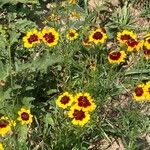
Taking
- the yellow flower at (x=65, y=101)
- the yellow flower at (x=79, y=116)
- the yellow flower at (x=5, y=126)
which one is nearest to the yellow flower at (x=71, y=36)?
the yellow flower at (x=65, y=101)

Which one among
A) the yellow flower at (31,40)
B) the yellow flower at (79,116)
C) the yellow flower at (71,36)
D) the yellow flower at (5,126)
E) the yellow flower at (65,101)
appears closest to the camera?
the yellow flower at (5,126)

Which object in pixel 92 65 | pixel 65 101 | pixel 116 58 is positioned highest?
pixel 116 58

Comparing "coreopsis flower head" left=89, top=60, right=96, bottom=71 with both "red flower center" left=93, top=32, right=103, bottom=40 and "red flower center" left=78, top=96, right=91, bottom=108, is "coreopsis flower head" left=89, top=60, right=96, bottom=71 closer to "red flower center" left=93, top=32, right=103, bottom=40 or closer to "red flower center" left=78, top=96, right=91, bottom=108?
"red flower center" left=93, top=32, right=103, bottom=40

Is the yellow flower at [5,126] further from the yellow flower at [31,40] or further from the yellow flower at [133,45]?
the yellow flower at [133,45]

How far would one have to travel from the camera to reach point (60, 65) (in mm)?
3775

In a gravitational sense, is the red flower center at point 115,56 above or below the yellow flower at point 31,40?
below

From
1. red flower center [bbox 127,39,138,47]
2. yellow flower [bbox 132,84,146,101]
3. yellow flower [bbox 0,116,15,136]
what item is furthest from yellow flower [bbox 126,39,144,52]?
yellow flower [bbox 0,116,15,136]

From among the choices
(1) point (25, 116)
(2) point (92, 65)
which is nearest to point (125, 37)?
(2) point (92, 65)

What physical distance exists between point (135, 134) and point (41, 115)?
80cm

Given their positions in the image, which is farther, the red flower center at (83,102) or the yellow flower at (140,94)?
the yellow flower at (140,94)

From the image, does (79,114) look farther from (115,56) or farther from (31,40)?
(31,40)

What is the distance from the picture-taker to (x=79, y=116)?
294 cm

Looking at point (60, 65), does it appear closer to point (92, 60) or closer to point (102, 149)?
point (92, 60)

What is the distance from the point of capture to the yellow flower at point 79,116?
293 cm
